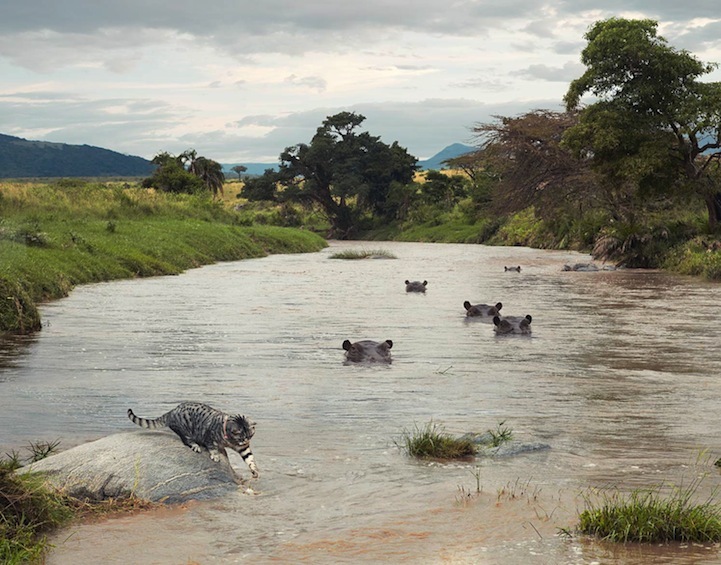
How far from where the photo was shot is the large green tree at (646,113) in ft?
105

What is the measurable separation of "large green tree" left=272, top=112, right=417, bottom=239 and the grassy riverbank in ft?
85.1

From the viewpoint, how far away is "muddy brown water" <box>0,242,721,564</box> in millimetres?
6293

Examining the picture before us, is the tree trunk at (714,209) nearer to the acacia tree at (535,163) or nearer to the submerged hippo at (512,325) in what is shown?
the acacia tree at (535,163)

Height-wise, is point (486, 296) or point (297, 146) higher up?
point (297, 146)

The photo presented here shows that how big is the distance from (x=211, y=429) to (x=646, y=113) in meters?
28.3

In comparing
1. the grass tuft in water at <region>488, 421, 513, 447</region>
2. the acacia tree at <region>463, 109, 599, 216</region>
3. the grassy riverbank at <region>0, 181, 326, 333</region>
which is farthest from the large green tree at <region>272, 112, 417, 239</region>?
the grass tuft in water at <region>488, 421, 513, 447</region>

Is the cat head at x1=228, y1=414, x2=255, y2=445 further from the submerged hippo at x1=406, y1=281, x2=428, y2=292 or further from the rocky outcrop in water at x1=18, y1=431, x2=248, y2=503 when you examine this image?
the submerged hippo at x1=406, y1=281, x2=428, y2=292

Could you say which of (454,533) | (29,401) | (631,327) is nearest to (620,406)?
(454,533)

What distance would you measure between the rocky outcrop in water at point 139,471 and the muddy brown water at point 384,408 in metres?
0.22

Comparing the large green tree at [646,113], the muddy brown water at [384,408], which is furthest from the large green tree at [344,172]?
the muddy brown water at [384,408]

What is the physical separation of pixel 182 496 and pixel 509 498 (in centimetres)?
226

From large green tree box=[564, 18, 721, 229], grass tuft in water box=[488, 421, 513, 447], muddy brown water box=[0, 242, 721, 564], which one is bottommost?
muddy brown water box=[0, 242, 721, 564]

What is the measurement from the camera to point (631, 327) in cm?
1806

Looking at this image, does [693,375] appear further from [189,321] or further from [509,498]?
[189,321]
